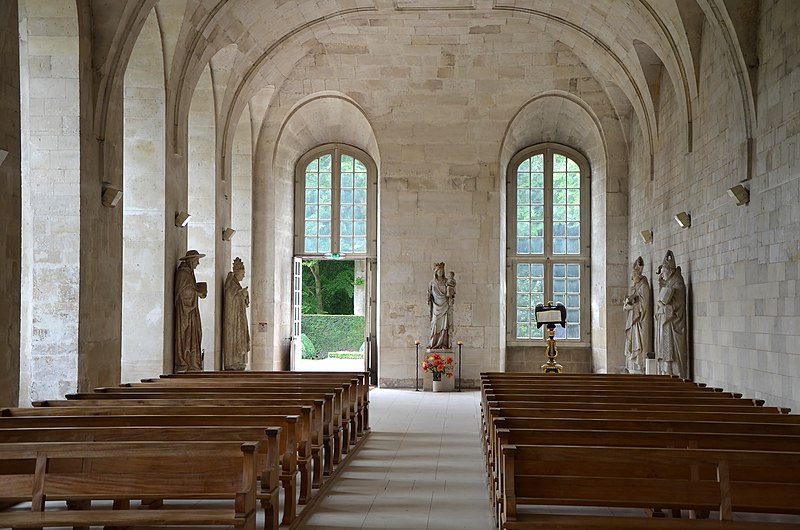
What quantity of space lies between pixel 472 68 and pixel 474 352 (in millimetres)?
5333

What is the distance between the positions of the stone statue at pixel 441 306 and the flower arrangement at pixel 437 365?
23 cm

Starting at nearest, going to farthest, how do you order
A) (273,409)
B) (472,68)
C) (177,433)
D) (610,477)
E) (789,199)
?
1. (610,477)
2. (177,433)
3. (273,409)
4. (789,199)
5. (472,68)

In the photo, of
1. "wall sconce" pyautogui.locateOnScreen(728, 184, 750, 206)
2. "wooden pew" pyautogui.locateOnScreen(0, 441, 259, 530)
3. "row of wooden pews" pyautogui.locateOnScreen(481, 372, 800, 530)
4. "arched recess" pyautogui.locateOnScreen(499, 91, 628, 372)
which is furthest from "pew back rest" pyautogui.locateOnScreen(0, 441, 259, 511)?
"arched recess" pyautogui.locateOnScreen(499, 91, 628, 372)

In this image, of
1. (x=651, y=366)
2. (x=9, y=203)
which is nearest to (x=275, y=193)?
(x=651, y=366)

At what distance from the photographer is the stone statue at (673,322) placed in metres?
11.9

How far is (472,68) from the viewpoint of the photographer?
1641 centimetres

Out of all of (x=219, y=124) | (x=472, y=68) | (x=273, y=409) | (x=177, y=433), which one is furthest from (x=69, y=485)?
(x=472, y=68)

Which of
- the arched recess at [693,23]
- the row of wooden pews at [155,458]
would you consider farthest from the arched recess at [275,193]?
the row of wooden pews at [155,458]

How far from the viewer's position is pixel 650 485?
4.12 metres

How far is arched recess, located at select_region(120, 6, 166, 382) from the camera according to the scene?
11773 millimetres

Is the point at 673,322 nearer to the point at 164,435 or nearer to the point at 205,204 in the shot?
the point at 205,204

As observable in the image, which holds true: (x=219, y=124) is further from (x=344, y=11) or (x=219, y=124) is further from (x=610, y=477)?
(x=610, y=477)

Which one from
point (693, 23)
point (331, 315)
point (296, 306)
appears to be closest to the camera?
point (693, 23)

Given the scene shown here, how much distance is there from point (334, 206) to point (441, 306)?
4015 mm
